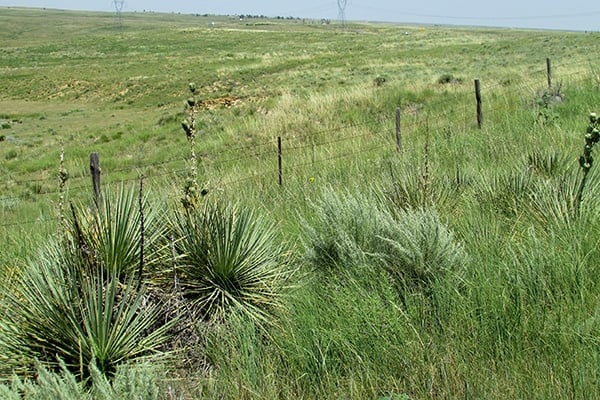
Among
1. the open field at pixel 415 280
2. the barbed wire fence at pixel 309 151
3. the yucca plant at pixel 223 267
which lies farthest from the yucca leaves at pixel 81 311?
the barbed wire fence at pixel 309 151

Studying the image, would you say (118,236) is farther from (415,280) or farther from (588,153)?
(588,153)

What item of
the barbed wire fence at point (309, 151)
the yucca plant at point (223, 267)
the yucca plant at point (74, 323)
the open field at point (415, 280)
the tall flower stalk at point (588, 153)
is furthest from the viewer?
the barbed wire fence at point (309, 151)

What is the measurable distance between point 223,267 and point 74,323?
116 cm

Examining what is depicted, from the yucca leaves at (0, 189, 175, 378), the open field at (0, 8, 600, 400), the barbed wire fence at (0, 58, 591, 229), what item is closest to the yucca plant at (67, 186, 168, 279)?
the yucca leaves at (0, 189, 175, 378)

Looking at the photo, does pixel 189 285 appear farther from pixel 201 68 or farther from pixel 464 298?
pixel 201 68

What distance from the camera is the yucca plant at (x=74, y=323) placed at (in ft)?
11.4

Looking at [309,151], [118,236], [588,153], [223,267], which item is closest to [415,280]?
[223,267]

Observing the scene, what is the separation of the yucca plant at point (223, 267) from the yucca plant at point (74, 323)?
0.51 m

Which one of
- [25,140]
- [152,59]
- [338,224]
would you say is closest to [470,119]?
[338,224]

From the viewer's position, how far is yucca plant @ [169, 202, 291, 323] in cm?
425

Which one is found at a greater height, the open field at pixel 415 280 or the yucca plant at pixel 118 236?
the yucca plant at pixel 118 236

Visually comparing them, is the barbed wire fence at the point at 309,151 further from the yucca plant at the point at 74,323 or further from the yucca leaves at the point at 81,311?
the yucca plant at the point at 74,323

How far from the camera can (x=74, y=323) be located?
135 inches

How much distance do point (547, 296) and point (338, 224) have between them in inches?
60.5
